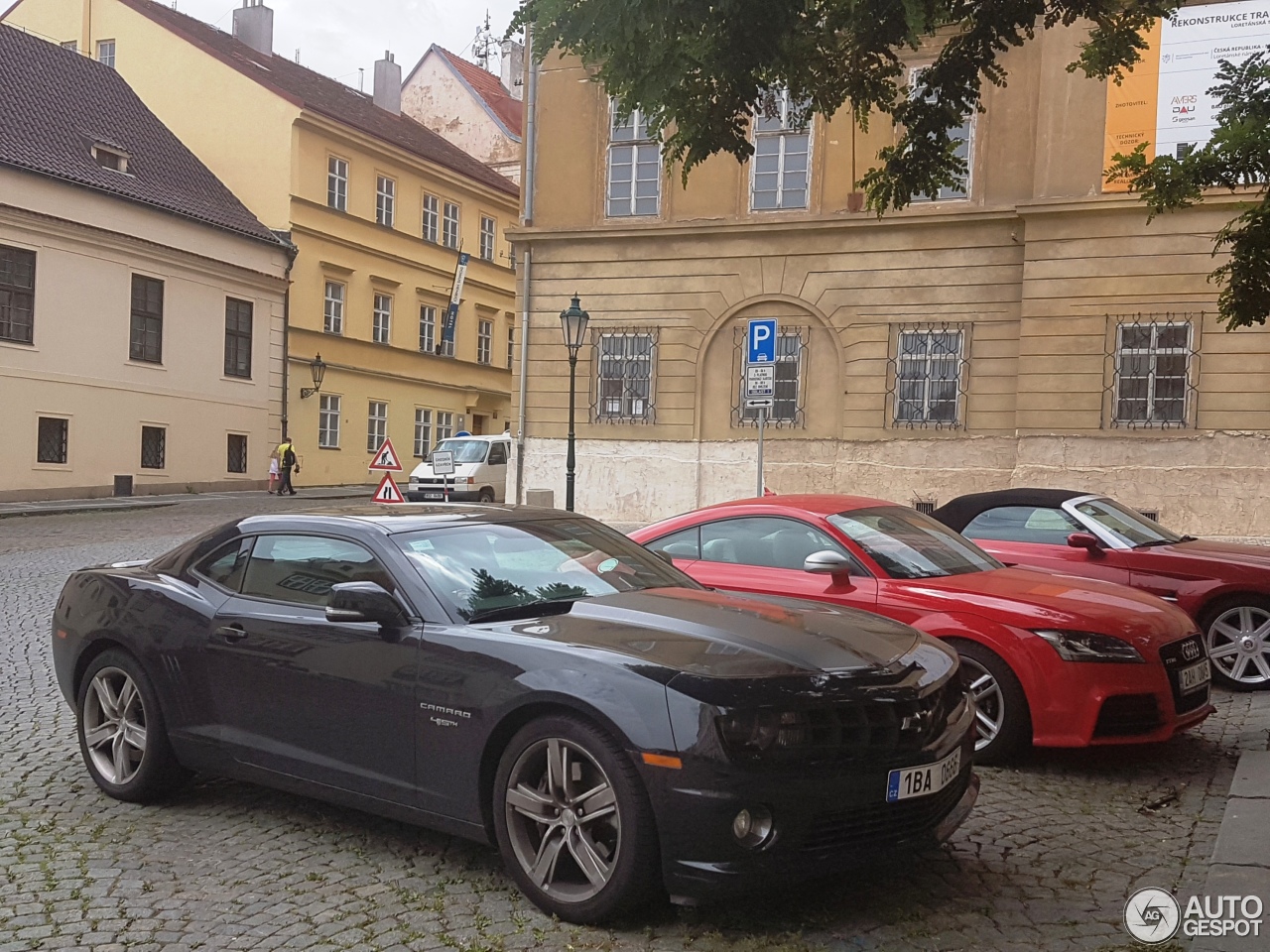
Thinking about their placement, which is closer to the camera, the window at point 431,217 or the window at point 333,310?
the window at point 333,310

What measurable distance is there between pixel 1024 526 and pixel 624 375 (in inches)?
554

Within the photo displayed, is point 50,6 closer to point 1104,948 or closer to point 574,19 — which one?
point 574,19

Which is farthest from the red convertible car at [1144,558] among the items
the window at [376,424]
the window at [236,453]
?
the window at [376,424]

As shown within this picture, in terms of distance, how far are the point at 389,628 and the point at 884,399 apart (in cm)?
1692

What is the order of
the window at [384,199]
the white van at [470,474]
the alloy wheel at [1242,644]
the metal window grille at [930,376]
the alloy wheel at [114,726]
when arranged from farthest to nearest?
the window at [384,199]
the white van at [470,474]
the metal window grille at [930,376]
the alloy wheel at [1242,644]
the alloy wheel at [114,726]

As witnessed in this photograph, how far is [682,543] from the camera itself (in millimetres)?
Result: 7988

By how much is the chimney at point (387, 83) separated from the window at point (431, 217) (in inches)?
278

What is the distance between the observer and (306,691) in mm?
5105

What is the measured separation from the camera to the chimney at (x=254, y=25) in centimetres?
4356

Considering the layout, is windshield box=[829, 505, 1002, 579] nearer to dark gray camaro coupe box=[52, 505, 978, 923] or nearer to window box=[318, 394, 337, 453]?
dark gray camaro coupe box=[52, 505, 978, 923]

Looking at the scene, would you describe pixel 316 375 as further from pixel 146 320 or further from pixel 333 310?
pixel 146 320

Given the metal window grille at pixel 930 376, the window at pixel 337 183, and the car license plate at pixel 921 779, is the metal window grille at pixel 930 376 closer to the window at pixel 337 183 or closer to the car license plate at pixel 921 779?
the car license plate at pixel 921 779

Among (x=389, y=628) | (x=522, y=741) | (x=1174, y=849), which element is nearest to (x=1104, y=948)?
(x=1174, y=849)

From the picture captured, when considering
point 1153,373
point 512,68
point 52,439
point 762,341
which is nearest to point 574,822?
point 762,341
